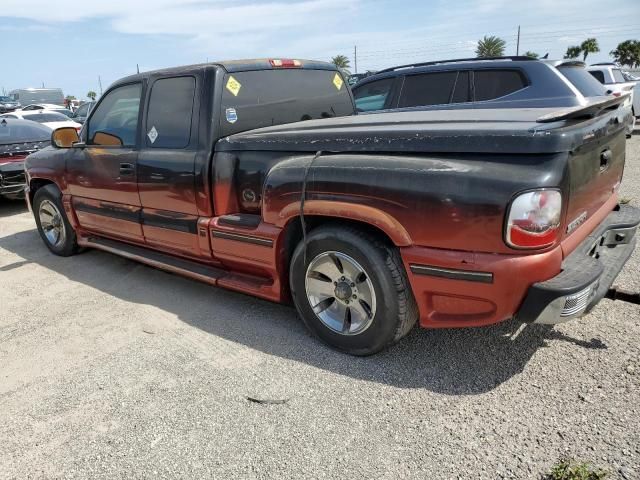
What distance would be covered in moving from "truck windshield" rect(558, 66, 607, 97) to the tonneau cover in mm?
3097

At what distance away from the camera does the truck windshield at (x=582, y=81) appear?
19.5 feet

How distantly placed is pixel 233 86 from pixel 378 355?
85.3 inches

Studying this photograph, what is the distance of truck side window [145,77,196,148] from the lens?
3.72 metres

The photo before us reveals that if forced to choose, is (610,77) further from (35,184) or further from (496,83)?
(35,184)

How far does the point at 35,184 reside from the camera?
18.4 ft

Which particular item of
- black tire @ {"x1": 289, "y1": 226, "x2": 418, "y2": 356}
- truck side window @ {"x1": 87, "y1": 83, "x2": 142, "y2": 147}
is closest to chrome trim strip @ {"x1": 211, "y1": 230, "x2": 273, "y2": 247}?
black tire @ {"x1": 289, "y1": 226, "x2": 418, "y2": 356}

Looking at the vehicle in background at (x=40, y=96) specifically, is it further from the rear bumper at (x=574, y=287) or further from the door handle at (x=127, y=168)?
the rear bumper at (x=574, y=287)

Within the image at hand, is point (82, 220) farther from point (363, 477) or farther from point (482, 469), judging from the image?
point (482, 469)

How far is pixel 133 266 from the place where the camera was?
500 centimetres

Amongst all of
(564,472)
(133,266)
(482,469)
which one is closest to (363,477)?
(482,469)

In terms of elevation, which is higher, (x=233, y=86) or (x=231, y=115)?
(x=233, y=86)

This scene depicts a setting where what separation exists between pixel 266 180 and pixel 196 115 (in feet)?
2.97

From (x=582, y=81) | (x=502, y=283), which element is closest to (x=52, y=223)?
(x=502, y=283)

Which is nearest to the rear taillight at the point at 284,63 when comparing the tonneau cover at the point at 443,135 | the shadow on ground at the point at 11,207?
the tonneau cover at the point at 443,135
